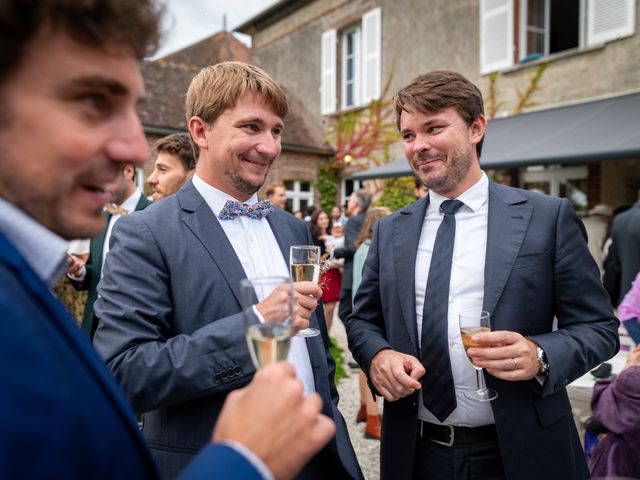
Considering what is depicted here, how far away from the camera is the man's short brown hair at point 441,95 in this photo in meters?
2.27

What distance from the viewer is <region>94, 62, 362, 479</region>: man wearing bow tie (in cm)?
155

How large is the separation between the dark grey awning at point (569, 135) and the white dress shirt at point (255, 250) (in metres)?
6.42

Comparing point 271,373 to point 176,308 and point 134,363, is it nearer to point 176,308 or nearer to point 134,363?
point 134,363

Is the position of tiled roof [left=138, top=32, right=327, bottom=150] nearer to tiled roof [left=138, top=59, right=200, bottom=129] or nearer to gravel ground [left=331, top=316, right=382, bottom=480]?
tiled roof [left=138, top=59, right=200, bottom=129]

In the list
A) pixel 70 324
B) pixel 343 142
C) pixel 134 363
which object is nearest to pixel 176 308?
pixel 134 363

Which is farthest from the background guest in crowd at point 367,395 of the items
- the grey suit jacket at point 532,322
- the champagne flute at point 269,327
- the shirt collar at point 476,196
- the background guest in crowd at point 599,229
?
the background guest in crowd at point 599,229

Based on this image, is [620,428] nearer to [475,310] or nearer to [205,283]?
[475,310]

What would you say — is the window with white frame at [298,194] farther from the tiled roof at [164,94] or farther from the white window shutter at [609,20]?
the white window shutter at [609,20]

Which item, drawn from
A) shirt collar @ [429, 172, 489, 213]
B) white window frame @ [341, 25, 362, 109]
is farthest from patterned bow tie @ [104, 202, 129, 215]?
white window frame @ [341, 25, 362, 109]

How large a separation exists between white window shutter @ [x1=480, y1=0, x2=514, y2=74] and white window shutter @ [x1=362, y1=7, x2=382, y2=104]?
3.51 metres

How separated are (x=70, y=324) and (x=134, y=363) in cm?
82

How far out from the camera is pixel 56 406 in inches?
26.2

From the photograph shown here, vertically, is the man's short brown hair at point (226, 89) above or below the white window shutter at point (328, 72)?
below

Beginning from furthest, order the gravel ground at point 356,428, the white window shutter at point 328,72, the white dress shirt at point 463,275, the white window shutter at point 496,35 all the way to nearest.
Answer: the white window shutter at point 328,72 → the white window shutter at point 496,35 → the gravel ground at point 356,428 → the white dress shirt at point 463,275
